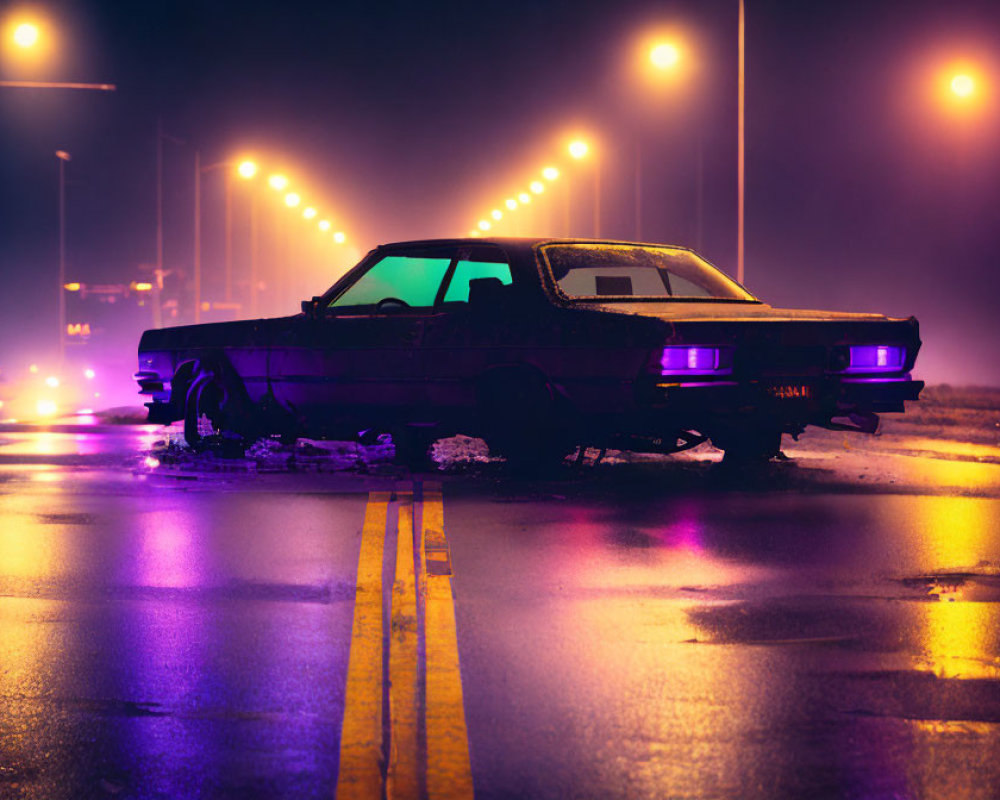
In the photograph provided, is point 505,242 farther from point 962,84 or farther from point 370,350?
point 962,84

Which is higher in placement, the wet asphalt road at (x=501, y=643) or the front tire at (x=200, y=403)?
the front tire at (x=200, y=403)

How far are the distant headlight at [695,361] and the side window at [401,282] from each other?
2.55 meters

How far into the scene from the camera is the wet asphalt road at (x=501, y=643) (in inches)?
177

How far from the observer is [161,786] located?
430 cm

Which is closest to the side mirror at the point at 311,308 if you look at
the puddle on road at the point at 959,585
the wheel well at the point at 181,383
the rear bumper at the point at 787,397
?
the wheel well at the point at 181,383

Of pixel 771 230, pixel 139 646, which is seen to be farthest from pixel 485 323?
pixel 771 230

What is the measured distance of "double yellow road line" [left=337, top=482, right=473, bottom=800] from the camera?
4.40 metres

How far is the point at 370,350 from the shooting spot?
11.6 metres

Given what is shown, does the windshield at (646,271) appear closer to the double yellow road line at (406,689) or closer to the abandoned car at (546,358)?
the abandoned car at (546,358)

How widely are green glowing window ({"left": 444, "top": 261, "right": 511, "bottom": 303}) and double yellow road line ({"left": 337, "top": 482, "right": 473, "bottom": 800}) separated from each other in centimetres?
340

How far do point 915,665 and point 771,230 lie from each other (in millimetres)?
40052

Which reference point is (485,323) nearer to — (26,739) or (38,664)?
(38,664)

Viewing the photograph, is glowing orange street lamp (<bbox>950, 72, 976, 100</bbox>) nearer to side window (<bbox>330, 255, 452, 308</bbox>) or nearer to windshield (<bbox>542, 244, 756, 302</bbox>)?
windshield (<bbox>542, 244, 756, 302</bbox>)

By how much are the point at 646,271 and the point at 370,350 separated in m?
2.11
